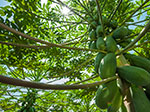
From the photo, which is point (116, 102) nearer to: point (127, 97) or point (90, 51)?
point (127, 97)

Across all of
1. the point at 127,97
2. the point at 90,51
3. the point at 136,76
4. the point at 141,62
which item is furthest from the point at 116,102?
the point at 90,51

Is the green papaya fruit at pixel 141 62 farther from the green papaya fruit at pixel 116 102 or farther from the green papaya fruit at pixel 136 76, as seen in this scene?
the green papaya fruit at pixel 116 102

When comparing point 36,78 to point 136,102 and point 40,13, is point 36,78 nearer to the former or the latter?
point 40,13

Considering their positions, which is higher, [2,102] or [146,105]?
[2,102]

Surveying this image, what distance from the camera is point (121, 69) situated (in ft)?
3.43

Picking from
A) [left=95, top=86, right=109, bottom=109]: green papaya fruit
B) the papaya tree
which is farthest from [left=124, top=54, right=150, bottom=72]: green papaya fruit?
[left=95, top=86, right=109, bottom=109]: green papaya fruit

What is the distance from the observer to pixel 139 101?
86cm

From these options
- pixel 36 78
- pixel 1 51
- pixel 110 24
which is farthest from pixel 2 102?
pixel 110 24

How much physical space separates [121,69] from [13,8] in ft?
7.87

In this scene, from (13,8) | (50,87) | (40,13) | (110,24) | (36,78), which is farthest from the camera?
(36,78)

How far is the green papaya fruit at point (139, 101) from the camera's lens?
827mm

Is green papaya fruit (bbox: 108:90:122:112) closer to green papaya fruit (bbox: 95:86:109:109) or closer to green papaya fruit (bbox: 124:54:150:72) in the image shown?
green papaya fruit (bbox: 95:86:109:109)

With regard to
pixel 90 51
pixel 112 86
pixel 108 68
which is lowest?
pixel 112 86

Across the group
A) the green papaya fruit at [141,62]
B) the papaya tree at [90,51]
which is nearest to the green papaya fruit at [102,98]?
the papaya tree at [90,51]
